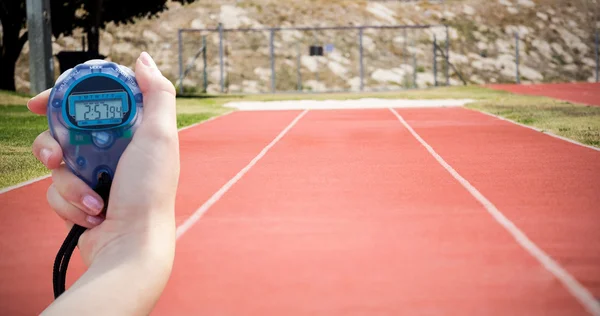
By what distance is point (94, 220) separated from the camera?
3107mm

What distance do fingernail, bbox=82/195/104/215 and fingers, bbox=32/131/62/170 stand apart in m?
0.13

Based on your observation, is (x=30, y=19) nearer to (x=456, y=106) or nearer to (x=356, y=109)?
(x=356, y=109)

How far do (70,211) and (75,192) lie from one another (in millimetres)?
147

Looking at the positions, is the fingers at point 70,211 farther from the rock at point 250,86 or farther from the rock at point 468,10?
the rock at point 468,10

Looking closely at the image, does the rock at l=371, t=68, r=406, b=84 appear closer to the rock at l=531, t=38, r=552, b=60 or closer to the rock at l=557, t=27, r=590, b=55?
the rock at l=531, t=38, r=552, b=60

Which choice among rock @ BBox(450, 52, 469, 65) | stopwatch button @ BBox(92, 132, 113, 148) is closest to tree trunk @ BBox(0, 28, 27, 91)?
rock @ BBox(450, 52, 469, 65)

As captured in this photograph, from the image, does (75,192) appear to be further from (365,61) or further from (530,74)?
(530,74)

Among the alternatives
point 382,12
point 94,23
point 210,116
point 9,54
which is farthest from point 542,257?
point 382,12

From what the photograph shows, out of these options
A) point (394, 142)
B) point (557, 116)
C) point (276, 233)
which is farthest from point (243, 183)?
point (557, 116)

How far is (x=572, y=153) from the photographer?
1423 centimetres

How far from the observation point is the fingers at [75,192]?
292 centimetres

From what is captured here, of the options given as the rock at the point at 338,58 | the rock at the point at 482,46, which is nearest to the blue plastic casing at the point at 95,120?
the rock at the point at 338,58

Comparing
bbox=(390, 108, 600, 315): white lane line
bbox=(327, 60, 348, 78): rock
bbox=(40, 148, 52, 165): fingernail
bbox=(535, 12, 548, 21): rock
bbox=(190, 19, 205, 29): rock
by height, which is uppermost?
bbox=(535, 12, 548, 21): rock

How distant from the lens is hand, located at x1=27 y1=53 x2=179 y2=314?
118 inches
